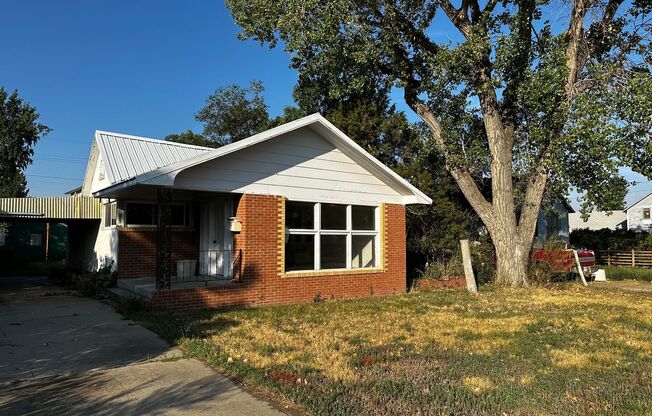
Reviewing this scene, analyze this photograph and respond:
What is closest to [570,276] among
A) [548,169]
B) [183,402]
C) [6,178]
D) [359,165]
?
[548,169]

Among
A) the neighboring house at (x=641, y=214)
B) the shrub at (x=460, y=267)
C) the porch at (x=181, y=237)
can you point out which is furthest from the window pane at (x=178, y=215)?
the neighboring house at (x=641, y=214)

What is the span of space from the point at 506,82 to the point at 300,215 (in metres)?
8.03

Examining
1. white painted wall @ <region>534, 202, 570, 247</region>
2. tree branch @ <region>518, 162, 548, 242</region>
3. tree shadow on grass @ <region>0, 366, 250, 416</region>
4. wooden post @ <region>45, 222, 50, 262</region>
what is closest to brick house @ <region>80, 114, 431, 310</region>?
tree branch @ <region>518, 162, 548, 242</region>

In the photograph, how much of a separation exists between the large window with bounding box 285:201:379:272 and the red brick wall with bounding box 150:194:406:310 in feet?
1.36

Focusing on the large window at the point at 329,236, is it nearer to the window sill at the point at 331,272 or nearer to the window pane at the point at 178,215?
the window sill at the point at 331,272

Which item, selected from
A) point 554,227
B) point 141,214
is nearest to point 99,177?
point 141,214

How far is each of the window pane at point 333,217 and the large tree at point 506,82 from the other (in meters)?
4.73

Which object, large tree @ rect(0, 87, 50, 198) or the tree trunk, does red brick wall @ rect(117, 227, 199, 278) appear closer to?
large tree @ rect(0, 87, 50, 198)

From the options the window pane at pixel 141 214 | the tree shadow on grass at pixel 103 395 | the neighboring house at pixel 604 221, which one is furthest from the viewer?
the neighboring house at pixel 604 221

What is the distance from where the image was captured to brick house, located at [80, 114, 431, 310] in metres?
10.9

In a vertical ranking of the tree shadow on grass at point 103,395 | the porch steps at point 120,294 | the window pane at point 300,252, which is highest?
the window pane at point 300,252

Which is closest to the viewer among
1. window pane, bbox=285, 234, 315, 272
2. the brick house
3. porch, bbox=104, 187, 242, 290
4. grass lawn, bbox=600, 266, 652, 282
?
the brick house

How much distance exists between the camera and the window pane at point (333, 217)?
13.0 meters

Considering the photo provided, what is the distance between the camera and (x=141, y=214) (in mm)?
13625
